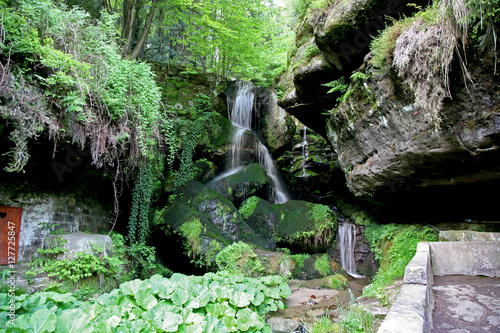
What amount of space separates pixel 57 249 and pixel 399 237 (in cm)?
800

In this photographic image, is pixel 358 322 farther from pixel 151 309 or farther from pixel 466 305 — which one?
pixel 151 309

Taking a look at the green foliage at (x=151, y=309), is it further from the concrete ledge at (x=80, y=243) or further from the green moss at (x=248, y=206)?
the green moss at (x=248, y=206)

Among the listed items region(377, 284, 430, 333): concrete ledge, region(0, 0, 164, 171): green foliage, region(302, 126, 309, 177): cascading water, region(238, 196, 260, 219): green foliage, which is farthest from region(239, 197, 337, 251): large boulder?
region(377, 284, 430, 333): concrete ledge

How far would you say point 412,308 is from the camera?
270 centimetres

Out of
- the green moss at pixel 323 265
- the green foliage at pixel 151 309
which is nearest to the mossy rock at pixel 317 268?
the green moss at pixel 323 265

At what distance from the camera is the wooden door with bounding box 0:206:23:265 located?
550cm

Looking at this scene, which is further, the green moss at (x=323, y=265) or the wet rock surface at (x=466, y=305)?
Result: the green moss at (x=323, y=265)

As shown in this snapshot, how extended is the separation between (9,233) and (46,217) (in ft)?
2.39

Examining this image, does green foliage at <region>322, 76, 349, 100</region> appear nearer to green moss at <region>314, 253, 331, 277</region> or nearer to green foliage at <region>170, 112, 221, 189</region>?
green moss at <region>314, 253, 331, 277</region>

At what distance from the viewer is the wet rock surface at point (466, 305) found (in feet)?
10.2

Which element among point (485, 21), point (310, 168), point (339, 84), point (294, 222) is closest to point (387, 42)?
point (485, 21)

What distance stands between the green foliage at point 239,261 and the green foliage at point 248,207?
267 cm

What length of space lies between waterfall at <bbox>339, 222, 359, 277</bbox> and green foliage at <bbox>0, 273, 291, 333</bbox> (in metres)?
5.32

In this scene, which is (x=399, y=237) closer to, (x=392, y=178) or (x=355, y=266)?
(x=392, y=178)
